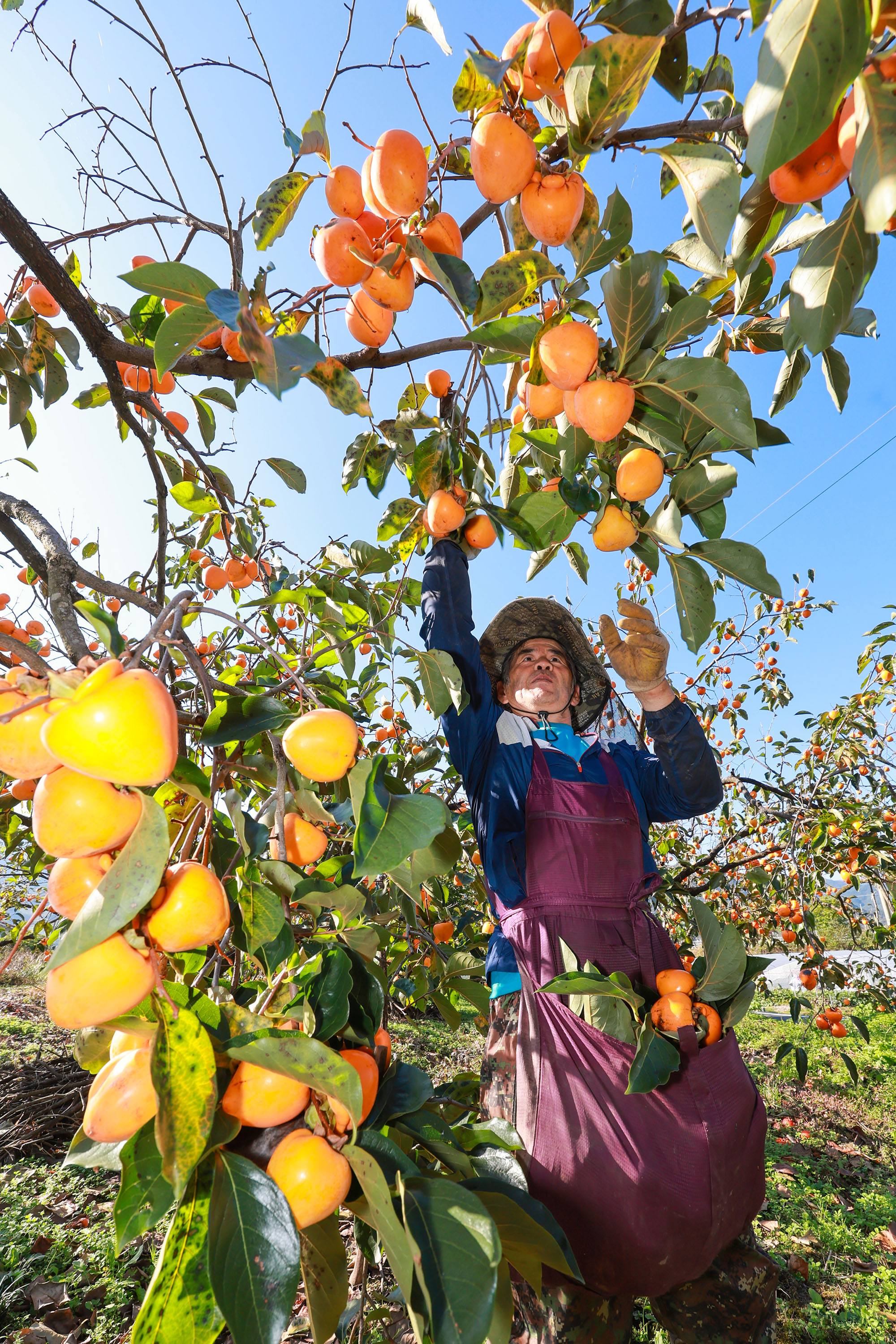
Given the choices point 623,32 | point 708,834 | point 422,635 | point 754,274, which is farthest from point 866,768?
point 623,32

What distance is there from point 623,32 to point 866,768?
16.6 feet

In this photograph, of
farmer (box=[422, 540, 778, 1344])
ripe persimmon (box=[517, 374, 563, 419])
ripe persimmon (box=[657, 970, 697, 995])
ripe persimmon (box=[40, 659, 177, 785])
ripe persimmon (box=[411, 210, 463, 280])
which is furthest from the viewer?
ripe persimmon (box=[657, 970, 697, 995])

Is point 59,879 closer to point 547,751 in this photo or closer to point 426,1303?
point 426,1303

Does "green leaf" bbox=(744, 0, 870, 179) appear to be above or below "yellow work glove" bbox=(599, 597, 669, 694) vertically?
above

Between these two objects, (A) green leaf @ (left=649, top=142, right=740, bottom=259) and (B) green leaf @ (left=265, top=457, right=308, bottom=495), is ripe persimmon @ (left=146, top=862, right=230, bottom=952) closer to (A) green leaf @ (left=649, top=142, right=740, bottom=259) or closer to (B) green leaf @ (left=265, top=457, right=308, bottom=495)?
(A) green leaf @ (left=649, top=142, right=740, bottom=259)

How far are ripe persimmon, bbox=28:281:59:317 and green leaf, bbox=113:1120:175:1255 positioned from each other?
6.63 ft

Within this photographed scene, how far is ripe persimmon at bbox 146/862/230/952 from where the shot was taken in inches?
24.0

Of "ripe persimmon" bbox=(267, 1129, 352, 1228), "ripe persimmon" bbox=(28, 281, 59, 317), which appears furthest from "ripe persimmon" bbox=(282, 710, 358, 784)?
"ripe persimmon" bbox=(28, 281, 59, 317)

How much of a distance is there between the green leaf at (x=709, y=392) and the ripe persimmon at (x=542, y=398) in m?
0.20

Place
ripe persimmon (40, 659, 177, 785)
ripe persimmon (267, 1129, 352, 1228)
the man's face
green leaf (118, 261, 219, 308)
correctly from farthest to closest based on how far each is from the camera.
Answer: the man's face < green leaf (118, 261, 219, 308) < ripe persimmon (267, 1129, 352, 1228) < ripe persimmon (40, 659, 177, 785)

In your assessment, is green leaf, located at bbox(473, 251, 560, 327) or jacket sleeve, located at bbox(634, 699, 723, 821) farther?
jacket sleeve, located at bbox(634, 699, 723, 821)

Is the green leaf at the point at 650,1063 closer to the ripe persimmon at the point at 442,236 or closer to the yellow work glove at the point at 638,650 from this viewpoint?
the yellow work glove at the point at 638,650

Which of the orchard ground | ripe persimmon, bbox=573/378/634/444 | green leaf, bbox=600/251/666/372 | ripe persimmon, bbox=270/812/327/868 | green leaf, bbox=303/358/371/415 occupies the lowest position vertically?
the orchard ground

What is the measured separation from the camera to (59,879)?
609mm
